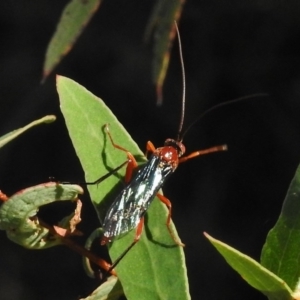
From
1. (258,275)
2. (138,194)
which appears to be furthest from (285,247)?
(138,194)

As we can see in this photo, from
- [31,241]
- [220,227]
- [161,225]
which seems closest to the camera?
[31,241]

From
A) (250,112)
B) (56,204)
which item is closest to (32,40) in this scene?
(56,204)

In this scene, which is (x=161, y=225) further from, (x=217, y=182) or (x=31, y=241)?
(x=217, y=182)

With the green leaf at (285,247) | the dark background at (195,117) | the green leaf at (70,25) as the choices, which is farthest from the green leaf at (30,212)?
the dark background at (195,117)

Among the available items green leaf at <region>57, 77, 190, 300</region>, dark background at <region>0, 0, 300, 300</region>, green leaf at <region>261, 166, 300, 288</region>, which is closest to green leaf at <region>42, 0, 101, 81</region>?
green leaf at <region>57, 77, 190, 300</region>

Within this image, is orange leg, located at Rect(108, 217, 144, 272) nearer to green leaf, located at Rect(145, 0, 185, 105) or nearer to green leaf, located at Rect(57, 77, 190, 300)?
green leaf, located at Rect(57, 77, 190, 300)

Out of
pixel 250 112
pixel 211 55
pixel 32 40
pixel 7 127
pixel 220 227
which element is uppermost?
pixel 32 40

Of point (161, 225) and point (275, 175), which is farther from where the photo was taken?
point (275, 175)

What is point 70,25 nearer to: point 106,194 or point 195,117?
point 106,194
